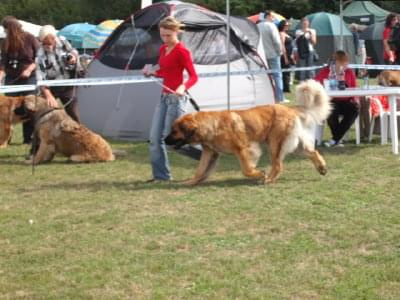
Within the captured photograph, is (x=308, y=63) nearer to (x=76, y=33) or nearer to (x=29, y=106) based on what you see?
(x=29, y=106)

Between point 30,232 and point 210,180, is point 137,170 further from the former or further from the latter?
point 30,232

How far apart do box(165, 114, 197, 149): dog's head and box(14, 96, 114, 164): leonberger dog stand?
2105 millimetres

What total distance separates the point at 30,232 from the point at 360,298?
8.52 ft

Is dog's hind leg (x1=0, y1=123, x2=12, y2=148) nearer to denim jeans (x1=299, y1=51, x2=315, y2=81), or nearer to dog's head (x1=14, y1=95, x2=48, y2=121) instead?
dog's head (x1=14, y1=95, x2=48, y2=121)

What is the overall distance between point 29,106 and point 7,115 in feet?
2.56

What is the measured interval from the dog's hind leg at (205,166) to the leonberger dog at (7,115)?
3422 mm

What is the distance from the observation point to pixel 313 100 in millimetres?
7070

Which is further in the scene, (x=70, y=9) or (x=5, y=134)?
(x=70, y=9)

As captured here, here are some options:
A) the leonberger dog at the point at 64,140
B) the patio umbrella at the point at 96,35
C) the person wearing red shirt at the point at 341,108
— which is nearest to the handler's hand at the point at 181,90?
the leonberger dog at the point at 64,140

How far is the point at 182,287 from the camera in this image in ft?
13.0

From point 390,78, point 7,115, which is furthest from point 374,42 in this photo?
point 7,115

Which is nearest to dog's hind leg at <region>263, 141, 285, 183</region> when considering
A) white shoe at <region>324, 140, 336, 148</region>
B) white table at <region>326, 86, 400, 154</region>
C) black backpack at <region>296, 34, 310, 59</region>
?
white table at <region>326, 86, 400, 154</region>

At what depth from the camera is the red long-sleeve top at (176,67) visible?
6734 millimetres

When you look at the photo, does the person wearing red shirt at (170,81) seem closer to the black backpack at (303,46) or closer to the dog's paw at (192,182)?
the dog's paw at (192,182)
